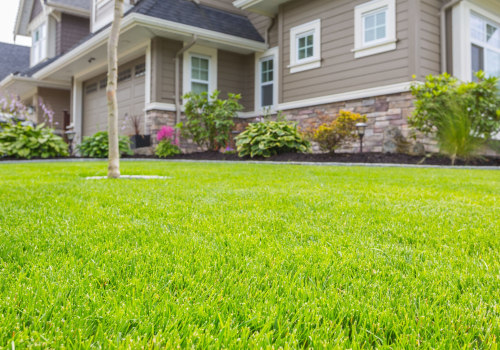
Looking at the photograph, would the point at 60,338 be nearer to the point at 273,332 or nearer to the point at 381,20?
the point at 273,332

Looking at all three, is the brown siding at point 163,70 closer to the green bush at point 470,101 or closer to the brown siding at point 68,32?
the green bush at point 470,101

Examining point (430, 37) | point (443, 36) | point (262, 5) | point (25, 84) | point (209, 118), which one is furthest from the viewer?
point (25, 84)

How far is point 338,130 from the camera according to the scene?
7.50m

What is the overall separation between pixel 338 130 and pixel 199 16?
5.46 m

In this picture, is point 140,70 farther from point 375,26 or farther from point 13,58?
point 13,58

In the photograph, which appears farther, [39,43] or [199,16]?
[39,43]

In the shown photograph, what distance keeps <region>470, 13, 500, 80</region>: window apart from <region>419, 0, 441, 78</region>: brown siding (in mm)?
914

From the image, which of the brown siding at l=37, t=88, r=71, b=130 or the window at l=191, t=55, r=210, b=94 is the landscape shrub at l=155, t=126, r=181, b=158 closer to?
the window at l=191, t=55, r=210, b=94

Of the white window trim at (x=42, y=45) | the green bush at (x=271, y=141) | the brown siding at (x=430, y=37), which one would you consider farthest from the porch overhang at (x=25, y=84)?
the brown siding at (x=430, y=37)

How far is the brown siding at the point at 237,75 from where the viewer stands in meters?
10.9

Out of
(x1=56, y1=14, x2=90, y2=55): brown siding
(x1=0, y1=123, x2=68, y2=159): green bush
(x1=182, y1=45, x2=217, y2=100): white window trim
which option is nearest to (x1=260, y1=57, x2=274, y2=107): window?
(x1=182, y1=45, x2=217, y2=100): white window trim

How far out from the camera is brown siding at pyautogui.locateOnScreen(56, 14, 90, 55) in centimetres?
1458

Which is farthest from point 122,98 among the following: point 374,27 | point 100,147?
point 374,27

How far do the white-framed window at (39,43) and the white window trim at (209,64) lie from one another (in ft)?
26.3
